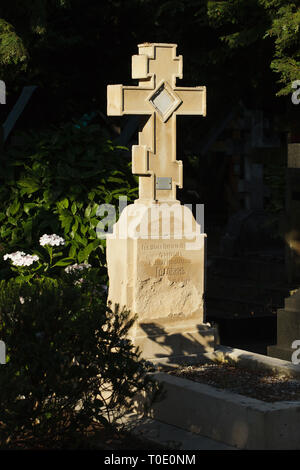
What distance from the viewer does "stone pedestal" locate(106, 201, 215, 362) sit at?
8758mm

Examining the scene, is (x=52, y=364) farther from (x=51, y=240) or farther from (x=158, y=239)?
(x=51, y=240)

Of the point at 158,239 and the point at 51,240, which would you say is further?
the point at 51,240

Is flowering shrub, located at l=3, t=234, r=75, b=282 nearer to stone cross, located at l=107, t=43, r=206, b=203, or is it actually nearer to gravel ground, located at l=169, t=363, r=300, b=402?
stone cross, located at l=107, t=43, r=206, b=203

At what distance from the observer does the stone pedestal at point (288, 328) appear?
9.91 m

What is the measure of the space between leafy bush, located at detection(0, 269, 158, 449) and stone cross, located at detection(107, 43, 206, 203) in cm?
230

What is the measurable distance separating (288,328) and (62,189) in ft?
10.0

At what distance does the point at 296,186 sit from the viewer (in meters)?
14.3

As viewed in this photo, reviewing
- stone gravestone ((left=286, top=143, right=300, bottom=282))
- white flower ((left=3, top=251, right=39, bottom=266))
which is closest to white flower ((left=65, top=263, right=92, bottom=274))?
white flower ((left=3, top=251, right=39, bottom=266))

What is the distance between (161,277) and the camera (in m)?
8.91

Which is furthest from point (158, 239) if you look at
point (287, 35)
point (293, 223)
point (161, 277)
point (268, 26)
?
point (268, 26)

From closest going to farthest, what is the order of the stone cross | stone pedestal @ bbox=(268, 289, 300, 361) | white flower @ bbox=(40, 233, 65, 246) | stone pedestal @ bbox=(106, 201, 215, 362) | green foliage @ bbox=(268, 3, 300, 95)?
stone pedestal @ bbox=(106, 201, 215, 362) → the stone cross → stone pedestal @ bbox=(268, 289, 300, 361) → white flower @ bbox=(40, 233, 65, 246) → green foliage @ bbox=(268, 3, 300, 95)

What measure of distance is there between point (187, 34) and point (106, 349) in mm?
10564

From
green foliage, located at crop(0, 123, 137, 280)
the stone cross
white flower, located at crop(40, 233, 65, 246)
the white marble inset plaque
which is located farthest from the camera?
green foliage, located at crop(0, 123, 137, 280)

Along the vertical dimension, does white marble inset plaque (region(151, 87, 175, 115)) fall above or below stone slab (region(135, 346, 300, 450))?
above
